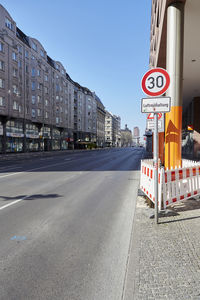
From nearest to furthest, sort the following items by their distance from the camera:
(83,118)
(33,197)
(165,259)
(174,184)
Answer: (165,259), (174,184), (33,197), (83,118)

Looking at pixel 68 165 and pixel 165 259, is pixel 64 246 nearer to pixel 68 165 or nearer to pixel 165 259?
pixel 165 259

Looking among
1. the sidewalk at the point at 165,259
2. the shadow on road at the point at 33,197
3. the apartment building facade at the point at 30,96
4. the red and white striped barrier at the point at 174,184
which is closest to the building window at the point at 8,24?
the apartment building facade at the point at 30,96

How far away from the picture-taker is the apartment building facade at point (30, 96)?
33.1 meters

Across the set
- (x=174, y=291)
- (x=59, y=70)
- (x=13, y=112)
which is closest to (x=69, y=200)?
(x=174, y=291)

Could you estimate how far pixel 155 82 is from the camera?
15.6 feet

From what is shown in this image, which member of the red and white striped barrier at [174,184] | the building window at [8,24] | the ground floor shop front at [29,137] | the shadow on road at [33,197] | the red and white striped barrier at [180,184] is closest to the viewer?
the red and white striped barrier at [174,184]

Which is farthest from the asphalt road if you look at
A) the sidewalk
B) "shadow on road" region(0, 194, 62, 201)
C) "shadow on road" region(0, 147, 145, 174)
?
"shadow on road" region(0, 147, 145, 174)

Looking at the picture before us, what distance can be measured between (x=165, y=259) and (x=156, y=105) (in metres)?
2.97

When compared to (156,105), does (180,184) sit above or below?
below

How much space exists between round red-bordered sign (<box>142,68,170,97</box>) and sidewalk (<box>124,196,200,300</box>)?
2836 mm

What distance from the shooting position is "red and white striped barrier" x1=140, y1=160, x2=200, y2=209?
18.2 ft

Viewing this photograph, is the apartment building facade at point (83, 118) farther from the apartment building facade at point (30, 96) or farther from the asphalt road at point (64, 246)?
the asphalt road at point (64, 246)

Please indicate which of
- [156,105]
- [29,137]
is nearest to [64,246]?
[156,105]

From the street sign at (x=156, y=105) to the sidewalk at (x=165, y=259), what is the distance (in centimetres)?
244
